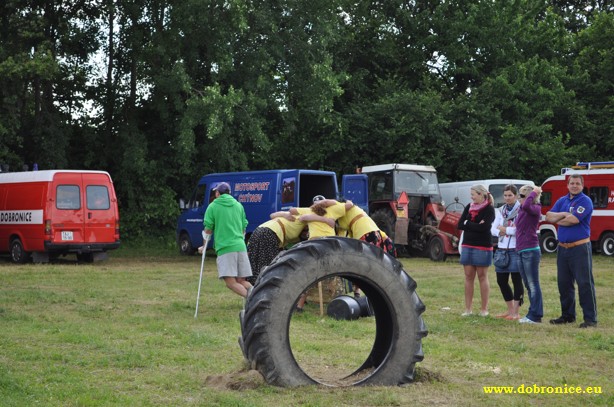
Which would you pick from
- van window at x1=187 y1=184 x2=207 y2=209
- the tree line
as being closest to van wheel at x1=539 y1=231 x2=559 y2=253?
the tree line

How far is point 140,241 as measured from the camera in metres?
27.8

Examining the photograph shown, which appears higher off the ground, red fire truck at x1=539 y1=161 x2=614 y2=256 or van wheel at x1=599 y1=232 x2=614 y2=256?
red fire truck at x1=539 y1=161 x2=614 y2=256

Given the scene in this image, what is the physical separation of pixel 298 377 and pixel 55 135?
828 inches

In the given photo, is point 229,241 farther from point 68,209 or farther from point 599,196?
point 599,196

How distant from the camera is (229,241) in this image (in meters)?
11.5

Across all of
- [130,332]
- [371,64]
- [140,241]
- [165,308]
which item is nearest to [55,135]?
[140,241]

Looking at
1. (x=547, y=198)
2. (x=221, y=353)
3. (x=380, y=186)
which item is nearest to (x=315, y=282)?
(x=221, y=353)

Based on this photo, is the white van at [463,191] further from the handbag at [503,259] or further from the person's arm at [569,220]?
the person's arm at [569,220]

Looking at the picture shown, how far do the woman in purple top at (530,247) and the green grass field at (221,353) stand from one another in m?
0.43

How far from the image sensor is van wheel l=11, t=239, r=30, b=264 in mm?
21703

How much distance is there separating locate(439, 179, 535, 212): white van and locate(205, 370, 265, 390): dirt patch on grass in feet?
65.0

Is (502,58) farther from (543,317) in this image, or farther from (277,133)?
(543,317)

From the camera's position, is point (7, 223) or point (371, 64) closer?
point (7, 223)

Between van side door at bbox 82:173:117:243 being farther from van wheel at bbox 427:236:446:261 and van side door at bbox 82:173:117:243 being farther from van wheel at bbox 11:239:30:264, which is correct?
van wheel at bbox 427:236:446:261
